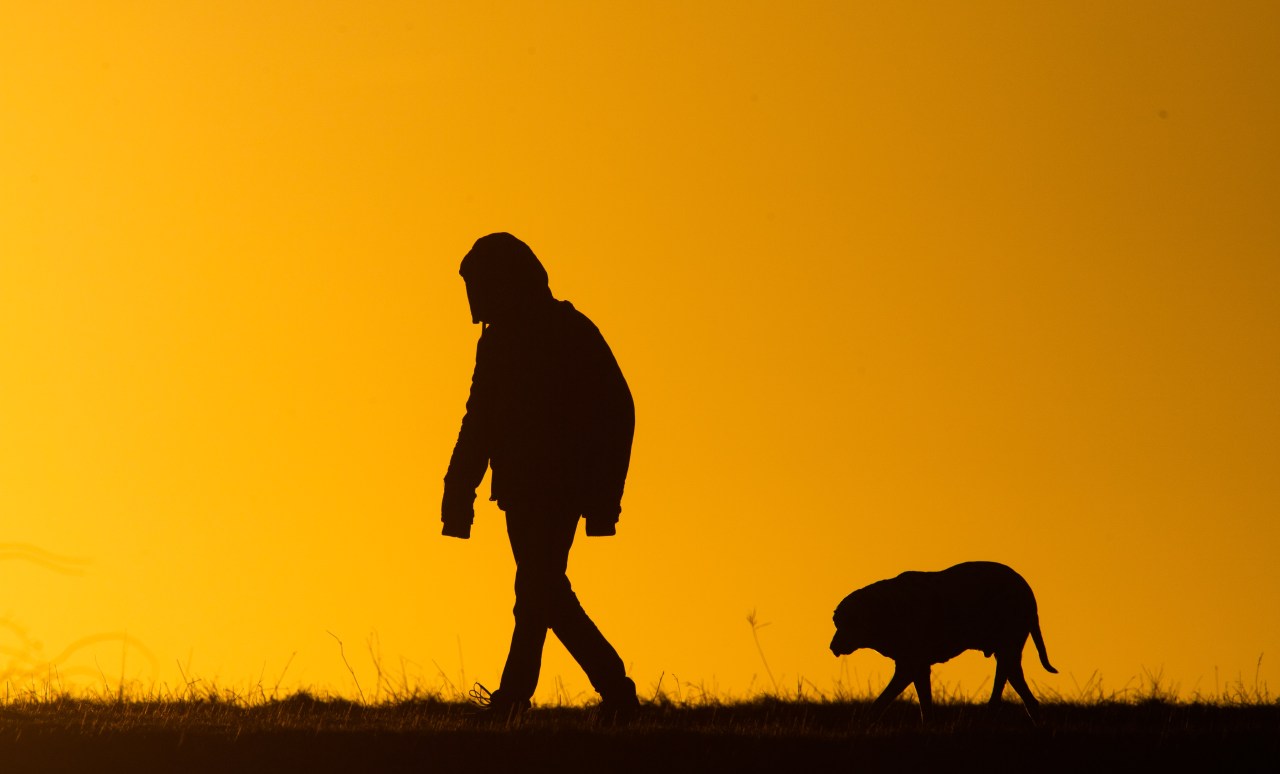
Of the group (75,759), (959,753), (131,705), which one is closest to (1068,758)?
(959,753)

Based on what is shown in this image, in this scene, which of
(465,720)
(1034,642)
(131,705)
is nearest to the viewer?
(465,720)

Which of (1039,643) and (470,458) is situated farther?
(1039,643)

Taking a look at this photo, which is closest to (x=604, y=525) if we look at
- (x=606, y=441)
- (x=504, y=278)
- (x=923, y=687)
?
(x=606, y=441)

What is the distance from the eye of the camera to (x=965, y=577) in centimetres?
1258

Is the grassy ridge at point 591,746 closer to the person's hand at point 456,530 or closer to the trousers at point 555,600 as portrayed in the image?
the trousers at point 555,600

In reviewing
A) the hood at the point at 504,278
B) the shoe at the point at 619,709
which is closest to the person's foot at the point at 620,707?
the shoe at the point at 619,709

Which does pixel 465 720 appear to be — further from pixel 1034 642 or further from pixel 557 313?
pixel 1034 642

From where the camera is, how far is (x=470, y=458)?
37.7 ft

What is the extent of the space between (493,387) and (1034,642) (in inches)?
163

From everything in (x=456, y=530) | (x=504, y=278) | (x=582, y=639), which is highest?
(x=504, y=278)

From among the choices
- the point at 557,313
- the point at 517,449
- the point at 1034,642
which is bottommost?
the point at 1034,642

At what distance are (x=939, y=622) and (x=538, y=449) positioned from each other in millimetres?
2873

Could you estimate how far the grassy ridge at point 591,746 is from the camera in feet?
31.4

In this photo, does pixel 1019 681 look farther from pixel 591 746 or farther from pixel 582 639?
pixel 591 746
